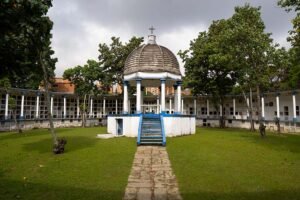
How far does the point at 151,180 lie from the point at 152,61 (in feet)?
48.8

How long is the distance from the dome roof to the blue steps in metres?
4.49

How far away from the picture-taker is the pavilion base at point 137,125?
1906 centimetres

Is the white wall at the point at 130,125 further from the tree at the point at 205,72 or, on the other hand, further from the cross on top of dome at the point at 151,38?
the tree at the point at 205,72

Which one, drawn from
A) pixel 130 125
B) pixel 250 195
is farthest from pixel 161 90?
Result: pixel 250 195

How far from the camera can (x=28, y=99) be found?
35.8 meters

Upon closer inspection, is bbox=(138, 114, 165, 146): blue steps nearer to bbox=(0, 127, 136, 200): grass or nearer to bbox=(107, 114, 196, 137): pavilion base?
bbox=(107, 114, 196, 137): pavilion base

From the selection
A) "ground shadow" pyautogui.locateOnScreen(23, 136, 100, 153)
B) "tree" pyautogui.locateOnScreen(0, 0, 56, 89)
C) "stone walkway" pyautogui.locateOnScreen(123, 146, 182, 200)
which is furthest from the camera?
"ground shadow" pyautogui.locateOnScreen(23, 136, 100, 153)

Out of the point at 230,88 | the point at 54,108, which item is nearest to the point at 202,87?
the point at 230,88

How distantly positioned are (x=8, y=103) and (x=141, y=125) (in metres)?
20.0

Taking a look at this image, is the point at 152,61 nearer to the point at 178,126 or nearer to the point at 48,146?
the point at 178,126

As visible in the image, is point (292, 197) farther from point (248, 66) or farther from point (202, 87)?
point (202, 87)

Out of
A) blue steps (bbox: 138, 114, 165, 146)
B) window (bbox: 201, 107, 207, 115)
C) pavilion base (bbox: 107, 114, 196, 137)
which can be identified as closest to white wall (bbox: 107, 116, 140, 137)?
pavilion base (bbox: 107, 114, 196, 137)

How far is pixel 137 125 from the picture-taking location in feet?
62.2

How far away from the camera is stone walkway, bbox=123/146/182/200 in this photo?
20.6 feet
